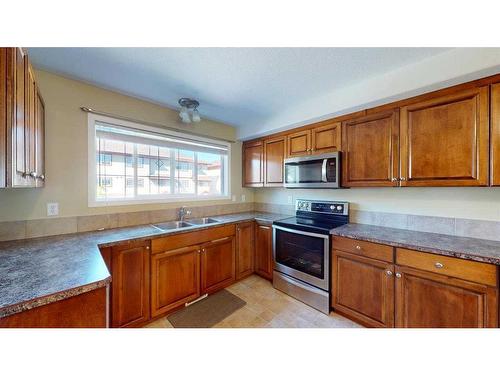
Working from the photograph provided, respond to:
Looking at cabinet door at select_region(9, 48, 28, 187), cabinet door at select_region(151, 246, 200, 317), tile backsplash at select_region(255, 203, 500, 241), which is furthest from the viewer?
cabinet door at select_region(151, 246, 200, 317)

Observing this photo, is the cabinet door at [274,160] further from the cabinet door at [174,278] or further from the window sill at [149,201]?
the cabinet door at [174,278]

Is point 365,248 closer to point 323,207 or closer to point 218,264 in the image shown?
point 323,207

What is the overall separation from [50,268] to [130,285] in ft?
2.44

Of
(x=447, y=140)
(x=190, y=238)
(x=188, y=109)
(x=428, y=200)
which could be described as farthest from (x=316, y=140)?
(x=190, y=238)

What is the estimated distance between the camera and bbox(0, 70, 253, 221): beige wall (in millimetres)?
1535

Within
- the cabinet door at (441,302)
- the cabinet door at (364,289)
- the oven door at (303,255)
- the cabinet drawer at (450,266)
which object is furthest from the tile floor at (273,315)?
the cabinet drawer at (450,266)

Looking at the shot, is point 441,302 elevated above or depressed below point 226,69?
below

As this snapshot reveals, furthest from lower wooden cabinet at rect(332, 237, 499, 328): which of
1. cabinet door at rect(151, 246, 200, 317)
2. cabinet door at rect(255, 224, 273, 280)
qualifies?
cabinet door at rect(151, 246, 200, 317)

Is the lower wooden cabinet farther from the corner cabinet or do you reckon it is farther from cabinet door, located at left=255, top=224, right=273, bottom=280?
the corner cabinet

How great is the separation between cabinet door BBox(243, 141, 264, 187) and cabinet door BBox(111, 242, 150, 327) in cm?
177

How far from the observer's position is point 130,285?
1600 mm

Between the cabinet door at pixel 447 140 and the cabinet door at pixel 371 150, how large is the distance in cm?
7
